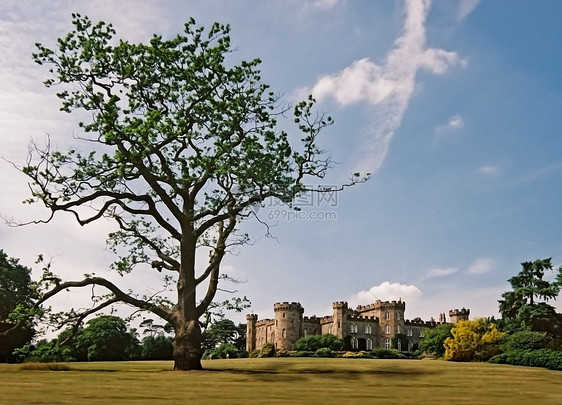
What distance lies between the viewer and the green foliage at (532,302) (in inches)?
2293

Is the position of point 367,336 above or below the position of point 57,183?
below

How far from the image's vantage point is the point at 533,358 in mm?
38312

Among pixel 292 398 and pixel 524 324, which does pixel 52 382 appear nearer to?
pixel 292 398

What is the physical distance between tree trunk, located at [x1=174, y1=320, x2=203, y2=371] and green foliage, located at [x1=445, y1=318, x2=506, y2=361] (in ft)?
88.3

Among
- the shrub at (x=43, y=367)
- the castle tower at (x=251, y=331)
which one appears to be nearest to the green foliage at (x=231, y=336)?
the castle tower at (x=251, y=331)

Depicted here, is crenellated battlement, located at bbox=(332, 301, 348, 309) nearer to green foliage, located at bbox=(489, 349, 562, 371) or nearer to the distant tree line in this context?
the distant tree line

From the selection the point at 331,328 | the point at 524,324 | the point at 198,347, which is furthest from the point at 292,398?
the point at 331,328

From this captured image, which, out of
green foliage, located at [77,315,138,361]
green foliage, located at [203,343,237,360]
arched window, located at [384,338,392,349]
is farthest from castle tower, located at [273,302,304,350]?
green foliage, located at [77,315,138,361]

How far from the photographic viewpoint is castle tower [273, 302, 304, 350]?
300ft

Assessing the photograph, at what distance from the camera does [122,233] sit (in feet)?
102

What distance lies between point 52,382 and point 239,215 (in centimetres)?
1235

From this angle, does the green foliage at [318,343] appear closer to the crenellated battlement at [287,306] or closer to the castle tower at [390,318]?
the crenellated battlement at [287,306]

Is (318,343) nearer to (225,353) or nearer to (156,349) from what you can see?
(225,353)

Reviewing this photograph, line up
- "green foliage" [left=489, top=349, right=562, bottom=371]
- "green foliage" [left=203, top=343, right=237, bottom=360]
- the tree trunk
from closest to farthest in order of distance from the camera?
1. the tree trunk
2. "green foliage" [left=489, top=349, right=562, bottom=371]
3. "green foliage" [left=203, top=343, right=237, bottom=360]
